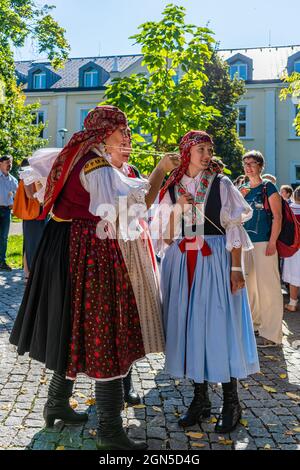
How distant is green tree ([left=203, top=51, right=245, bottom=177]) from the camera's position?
21.2m

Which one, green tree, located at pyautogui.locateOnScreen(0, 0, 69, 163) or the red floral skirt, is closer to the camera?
the red floral skirt

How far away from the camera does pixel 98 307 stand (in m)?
2.54

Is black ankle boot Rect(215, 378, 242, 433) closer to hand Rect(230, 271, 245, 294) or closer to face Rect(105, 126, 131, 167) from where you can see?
hand Rect(230, 271, 245, 294)

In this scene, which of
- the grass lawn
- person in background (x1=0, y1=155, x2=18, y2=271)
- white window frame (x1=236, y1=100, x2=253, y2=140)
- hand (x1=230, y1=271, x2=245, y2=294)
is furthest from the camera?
white window frame (x1=236, y1=100, x2=253, y2=140)

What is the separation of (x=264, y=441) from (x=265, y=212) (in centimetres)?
260

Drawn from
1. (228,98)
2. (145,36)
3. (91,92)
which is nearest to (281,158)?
(228,98)

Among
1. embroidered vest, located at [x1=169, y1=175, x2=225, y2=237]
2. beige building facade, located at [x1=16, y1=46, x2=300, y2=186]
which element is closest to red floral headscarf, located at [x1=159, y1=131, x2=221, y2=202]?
embroidered vest, located at [x1=169, y1=175, x2=225, y2=237]

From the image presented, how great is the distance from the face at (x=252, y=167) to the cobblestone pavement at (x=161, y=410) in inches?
72.4

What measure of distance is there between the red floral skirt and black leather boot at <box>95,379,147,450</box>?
116 mm

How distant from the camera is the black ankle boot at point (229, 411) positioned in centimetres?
298

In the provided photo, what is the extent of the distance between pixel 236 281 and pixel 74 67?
3117cm

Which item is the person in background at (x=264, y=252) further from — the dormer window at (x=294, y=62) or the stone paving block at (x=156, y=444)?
the dormer window at (x=294, y=62)

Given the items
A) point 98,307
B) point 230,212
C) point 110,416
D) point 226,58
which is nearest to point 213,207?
point 230,212
